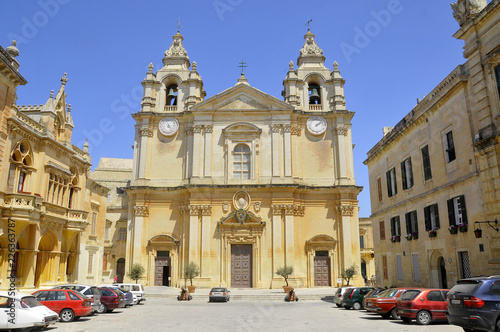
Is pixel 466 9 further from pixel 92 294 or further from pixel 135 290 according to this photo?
pixel 135 290

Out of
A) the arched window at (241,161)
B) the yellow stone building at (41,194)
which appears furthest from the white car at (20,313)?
the arched window at (241,161)

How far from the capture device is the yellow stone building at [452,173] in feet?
52.2

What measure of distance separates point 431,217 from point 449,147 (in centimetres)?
404

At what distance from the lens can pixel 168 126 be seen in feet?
129

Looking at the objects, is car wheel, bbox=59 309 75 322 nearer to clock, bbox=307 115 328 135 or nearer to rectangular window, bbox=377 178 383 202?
rectangular window, bbox=377 178 383 202

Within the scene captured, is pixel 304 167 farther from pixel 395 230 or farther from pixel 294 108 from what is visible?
pixel 395 230

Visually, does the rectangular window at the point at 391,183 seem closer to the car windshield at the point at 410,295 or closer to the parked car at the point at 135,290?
the car windshield at the point at 410,295

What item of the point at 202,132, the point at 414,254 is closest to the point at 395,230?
the point at 414,254

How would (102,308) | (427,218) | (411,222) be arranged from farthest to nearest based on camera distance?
(411,222) < (427,218) < (102,308)

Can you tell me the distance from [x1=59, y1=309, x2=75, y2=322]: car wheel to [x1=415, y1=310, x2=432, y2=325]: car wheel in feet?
43.0

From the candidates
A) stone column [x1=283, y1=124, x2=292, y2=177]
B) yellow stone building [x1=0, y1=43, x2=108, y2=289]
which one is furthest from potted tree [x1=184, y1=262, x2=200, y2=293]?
stone column [x1=283, y1=124, x2=292, y2=177]

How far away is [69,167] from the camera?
89.7 ft

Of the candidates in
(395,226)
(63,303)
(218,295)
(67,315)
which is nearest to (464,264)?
(395,226)

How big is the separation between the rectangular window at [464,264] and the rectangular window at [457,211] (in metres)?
1.36
